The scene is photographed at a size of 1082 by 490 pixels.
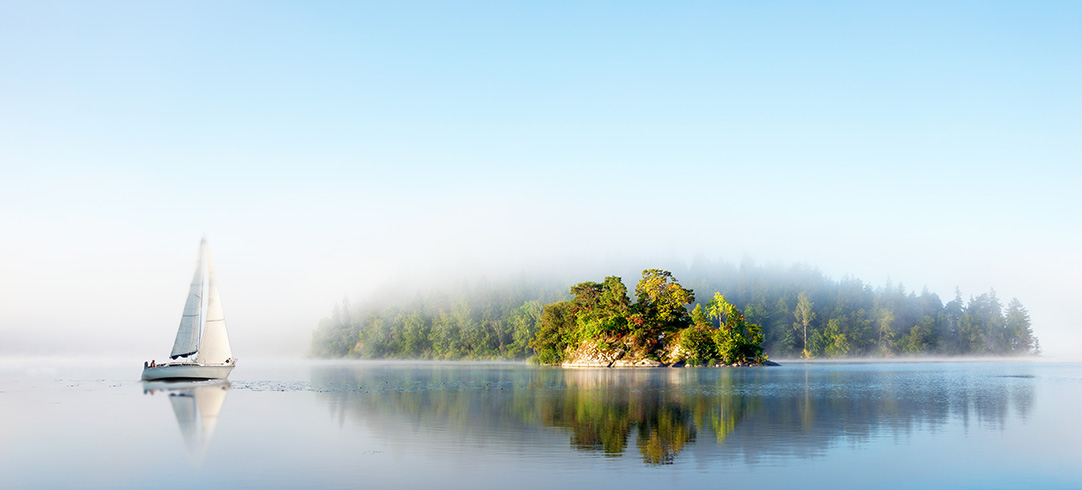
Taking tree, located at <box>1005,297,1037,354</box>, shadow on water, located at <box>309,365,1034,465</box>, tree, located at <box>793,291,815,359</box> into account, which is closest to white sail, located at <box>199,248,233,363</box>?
shadow on water, located at <box>309,365,1034,465</box>

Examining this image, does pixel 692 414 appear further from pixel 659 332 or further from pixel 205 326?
pixel 659 332

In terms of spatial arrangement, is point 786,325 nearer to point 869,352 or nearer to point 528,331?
point 869,352

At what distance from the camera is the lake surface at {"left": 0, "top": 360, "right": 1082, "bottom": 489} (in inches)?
733

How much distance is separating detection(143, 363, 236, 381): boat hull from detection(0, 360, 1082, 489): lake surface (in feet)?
54.8

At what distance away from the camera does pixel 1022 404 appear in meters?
40.3

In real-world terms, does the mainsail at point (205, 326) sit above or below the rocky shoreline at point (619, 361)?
above

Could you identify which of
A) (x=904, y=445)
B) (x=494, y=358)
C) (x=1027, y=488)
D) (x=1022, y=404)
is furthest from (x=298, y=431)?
(x=494, y=358)

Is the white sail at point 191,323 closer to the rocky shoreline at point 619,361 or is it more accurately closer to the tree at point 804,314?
the rocky shoreline at point 619,361

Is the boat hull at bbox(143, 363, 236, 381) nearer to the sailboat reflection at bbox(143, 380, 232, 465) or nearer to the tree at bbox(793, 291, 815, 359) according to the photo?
the sailboat reflection at bbox(143, 380, 232, 465)

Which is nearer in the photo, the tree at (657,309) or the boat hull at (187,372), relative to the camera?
the boat hull at (187,372)

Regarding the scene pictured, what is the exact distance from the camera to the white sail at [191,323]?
2443 inches

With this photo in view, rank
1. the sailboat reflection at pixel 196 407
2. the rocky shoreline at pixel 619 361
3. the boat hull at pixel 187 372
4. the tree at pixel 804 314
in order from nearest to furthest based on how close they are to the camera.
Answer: the sailboat reflection at pixel 196 407 → the boat hull at pixel 187 372 → the rocky shoreline at pixel 619 361 → the tree at pixel 804 314

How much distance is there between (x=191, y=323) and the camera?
62.6 m

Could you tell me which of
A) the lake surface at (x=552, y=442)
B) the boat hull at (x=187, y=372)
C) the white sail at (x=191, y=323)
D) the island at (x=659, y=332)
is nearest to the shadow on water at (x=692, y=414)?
the lake surface at (x=552, y=442)
